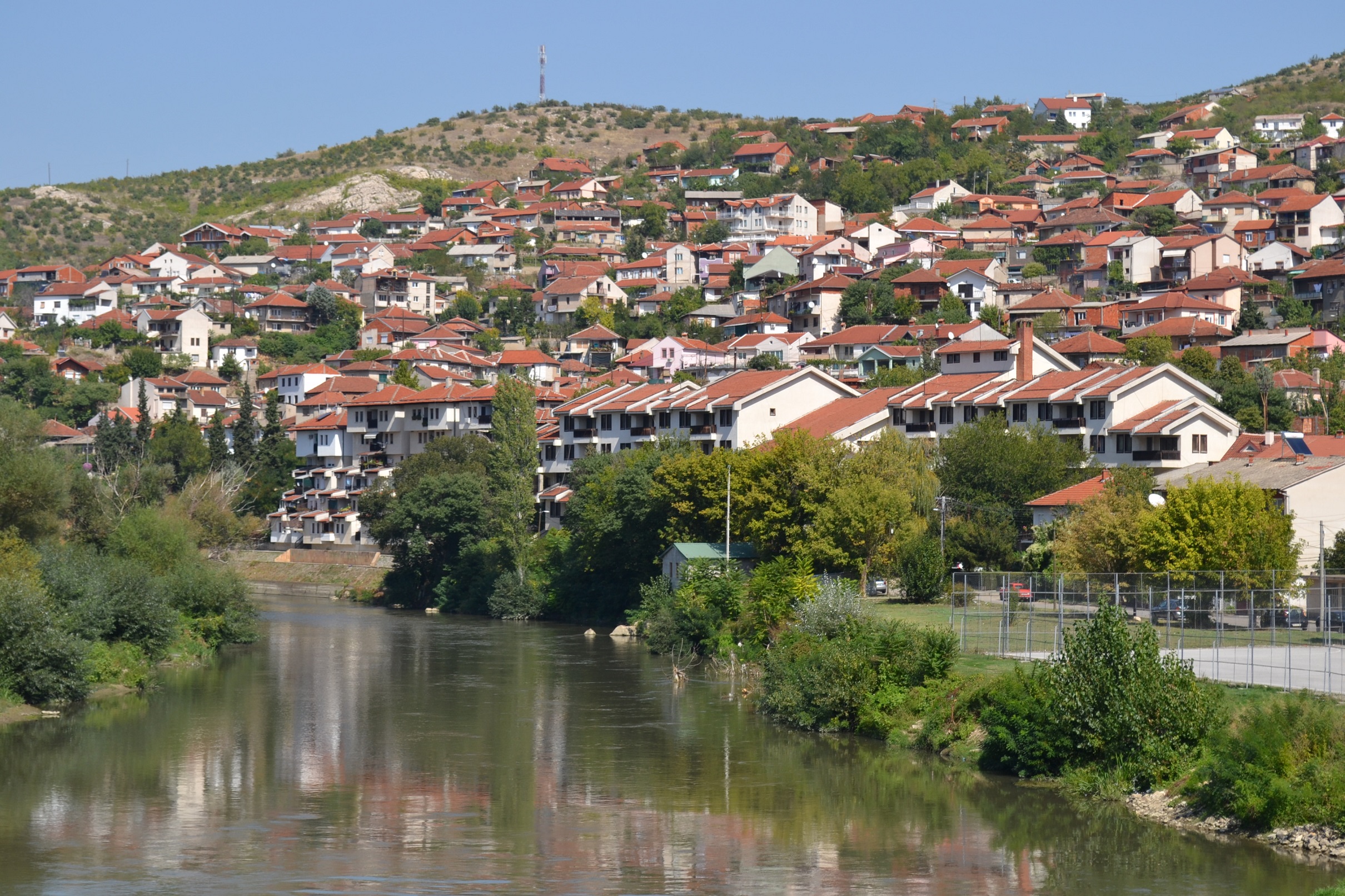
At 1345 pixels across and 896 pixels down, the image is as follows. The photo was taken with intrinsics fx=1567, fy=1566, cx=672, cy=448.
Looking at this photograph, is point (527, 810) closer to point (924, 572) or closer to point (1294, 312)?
point (924, 572)

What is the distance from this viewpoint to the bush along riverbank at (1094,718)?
2341 centimetres

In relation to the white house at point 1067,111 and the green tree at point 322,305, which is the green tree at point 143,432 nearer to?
the green tree at point 322,305

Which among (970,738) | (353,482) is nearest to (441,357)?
(353,482)

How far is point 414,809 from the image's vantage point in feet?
86.5

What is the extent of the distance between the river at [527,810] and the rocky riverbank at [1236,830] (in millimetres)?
368

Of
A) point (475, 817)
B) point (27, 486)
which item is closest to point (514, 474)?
point (27, 486)

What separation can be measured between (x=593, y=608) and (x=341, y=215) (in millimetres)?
129592

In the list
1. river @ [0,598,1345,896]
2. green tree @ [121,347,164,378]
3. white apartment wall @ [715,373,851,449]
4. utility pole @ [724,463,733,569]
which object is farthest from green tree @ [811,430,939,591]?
green tree @ [121,347,164,378]

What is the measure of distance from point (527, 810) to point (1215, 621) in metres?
15.1

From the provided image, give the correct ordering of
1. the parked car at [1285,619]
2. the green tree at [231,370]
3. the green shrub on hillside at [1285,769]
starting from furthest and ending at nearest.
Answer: the green tree at [231,370]
the parked car at [1285,619]
the green shrub on hillside at [1285,769]

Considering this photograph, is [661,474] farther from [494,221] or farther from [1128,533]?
[494,221]

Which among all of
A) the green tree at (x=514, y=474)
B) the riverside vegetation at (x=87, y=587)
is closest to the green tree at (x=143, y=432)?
the green tree at (x=514, y=474)

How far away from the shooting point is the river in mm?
21922

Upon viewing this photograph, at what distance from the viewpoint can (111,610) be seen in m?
41.8
